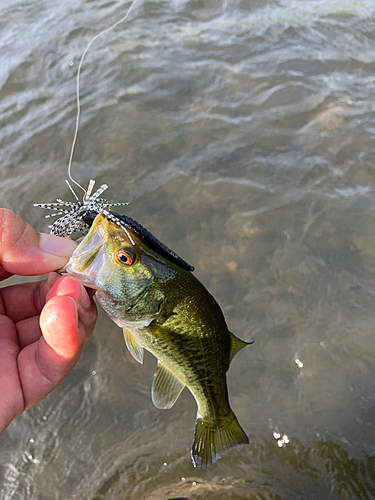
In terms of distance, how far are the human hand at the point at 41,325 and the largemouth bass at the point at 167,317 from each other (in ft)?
0.50

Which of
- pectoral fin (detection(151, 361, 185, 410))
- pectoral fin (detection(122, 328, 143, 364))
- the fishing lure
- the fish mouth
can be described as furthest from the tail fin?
the fish mouth

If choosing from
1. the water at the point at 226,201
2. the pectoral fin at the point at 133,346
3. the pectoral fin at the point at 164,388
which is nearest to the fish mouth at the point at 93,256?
the pectoral fin at the point at 133,346

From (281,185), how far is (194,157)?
1425 mm

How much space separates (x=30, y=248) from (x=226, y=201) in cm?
340

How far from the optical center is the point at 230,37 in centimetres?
789

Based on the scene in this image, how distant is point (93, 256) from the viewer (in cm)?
231

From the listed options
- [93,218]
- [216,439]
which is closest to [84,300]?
[93,218]

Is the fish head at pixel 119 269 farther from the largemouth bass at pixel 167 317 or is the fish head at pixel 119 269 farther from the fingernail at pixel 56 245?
the fingernail at pixel 56 245

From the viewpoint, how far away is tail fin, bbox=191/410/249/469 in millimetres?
2854

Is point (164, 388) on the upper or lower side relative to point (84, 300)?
lower

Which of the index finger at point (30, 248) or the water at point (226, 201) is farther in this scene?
the water at point (226, 201)

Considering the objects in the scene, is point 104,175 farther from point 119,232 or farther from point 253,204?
point 119,232

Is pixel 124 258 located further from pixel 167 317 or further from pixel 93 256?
pixel 167 317

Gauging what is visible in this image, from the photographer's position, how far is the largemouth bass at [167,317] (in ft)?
7.61
